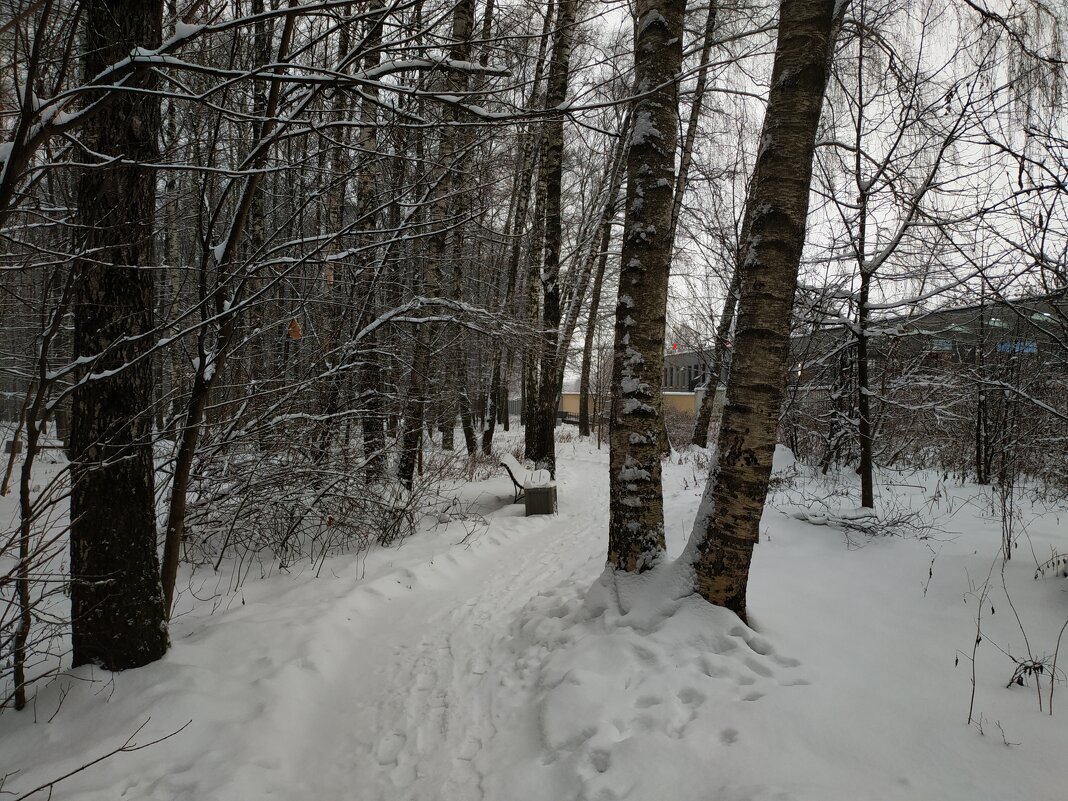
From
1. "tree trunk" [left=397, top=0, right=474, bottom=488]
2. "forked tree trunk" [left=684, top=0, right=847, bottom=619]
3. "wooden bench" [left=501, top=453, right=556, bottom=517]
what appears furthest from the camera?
"wooden bench" [left=501, top=453, right=556, bottom=517]

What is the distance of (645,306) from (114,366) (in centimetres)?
331

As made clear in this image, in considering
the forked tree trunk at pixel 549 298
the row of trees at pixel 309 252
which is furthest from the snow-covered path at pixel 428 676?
the forked tree trunk at pixel 549 298

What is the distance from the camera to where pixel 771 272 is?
325 centimetres

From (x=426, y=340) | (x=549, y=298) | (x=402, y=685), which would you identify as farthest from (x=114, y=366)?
(x=549, y=298)

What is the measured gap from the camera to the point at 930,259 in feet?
18.0

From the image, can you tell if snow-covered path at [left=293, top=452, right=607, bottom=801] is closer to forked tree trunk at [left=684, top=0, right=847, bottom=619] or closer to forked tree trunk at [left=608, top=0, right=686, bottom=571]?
forked tree trunk at [left=608, top=0, right=686, bottom=571]

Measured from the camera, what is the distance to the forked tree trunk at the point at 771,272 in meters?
3.22

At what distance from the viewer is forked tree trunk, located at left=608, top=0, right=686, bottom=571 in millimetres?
3949

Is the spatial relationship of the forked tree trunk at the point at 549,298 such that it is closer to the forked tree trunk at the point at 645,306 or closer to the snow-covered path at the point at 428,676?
the snow-covered path at the point at 428,676

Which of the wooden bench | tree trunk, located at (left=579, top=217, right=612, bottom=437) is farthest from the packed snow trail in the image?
A: tree trunk, located at (left=579, top=217, right=612, bottom=437)

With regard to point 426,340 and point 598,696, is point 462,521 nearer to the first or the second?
point 426,340

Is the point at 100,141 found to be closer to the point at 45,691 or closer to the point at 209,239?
the point at 209,239

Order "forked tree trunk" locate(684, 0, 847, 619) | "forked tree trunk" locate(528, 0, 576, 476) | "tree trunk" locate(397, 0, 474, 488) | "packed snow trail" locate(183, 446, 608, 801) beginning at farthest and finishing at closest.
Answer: "forked tree trunk" locate(528, 0, 576, 476) → "tree trunk" locate(397, 0, 474, 488) → "forked tree trunk" locate(684, 0, 847, 619) → "packed snow trail" locate(183, 446, 608, 801)

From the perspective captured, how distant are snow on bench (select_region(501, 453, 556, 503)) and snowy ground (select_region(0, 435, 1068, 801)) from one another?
289 cm
